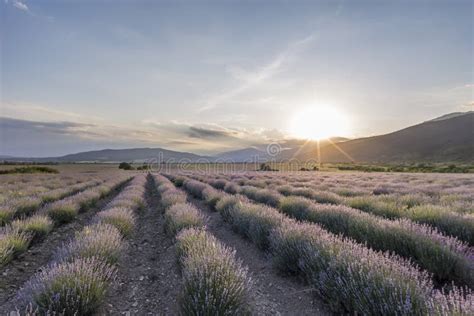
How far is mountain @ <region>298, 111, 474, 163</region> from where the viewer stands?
79.1 metres

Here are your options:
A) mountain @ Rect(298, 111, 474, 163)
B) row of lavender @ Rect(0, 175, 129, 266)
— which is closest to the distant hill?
mountain @ Rect(298, 111, 474, 163)

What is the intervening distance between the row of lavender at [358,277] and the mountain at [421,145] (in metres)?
82.8

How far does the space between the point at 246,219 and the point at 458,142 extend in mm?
101675

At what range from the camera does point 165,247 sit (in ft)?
22.5

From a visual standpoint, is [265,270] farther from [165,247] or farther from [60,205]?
[60,205]

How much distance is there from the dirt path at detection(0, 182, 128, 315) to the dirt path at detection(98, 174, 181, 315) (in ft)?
4.33

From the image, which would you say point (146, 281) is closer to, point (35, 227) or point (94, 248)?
point (94, 248)

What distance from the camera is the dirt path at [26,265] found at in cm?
421

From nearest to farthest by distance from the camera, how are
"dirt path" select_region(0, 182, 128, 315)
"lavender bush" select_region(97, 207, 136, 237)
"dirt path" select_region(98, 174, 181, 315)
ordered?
"dirt path" select_region(98, 174, 181, 315) → "dirt path" select_region(0, 182, 128, 315) → "lavender bush" select_region(97, 207, 136, 237)

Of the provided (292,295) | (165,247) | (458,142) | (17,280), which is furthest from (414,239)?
(458,142)

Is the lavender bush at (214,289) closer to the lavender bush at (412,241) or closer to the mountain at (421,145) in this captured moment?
the lavender bush at (412,241)

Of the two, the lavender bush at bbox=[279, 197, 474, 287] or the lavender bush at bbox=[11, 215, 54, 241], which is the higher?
the lavender bush at bbox=[279, 197, 474, 287]

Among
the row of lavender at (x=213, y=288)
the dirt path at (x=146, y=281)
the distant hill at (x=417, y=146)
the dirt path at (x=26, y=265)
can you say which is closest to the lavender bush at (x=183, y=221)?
the dirt path at (x=146, y=281)

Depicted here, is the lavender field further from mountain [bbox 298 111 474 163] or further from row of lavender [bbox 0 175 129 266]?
mountain [bbox 298 111 474 163]
